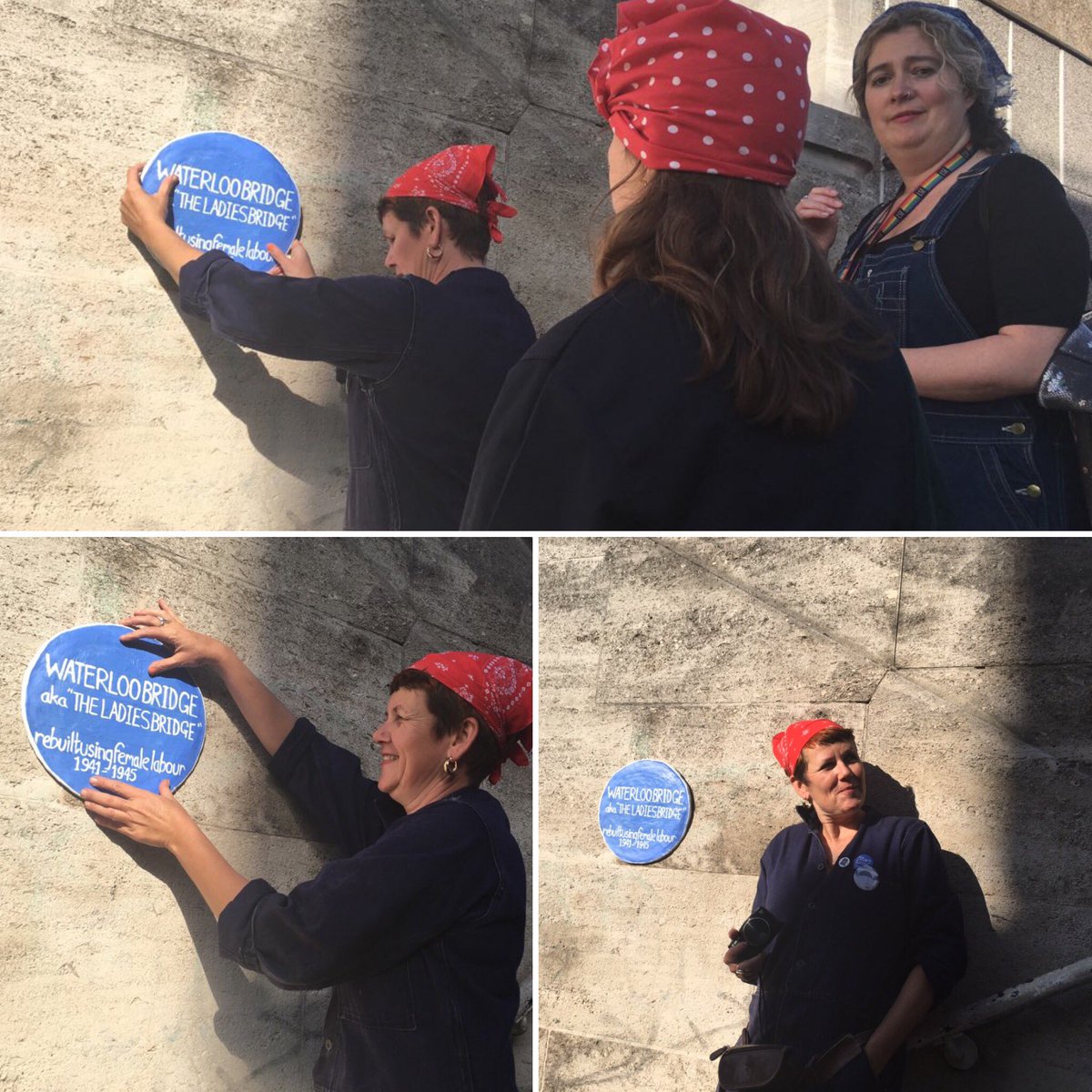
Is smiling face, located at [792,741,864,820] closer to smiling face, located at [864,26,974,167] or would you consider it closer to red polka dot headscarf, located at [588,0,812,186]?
smiling face, located at [864,26,974,167]

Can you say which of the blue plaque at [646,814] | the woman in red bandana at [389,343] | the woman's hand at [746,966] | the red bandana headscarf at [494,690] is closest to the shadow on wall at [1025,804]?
the woman's hand at [746,966]

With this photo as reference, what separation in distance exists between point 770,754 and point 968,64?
1.67m

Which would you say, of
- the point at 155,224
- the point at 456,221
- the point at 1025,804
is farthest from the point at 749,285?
the point at 1025,804

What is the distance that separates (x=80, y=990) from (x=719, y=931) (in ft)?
5.40

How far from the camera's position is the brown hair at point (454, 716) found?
314cm

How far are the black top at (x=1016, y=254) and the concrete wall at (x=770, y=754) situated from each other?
0.65 m

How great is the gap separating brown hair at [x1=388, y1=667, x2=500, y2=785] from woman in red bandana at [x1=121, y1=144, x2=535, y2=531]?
34 cm

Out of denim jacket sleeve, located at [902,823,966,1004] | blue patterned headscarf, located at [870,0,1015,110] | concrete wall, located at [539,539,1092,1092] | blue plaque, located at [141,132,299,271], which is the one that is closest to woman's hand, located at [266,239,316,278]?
blue plaque, located at [141,132,299,271]

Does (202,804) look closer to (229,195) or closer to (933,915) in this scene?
(229,195)

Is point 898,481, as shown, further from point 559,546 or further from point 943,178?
point 943,178

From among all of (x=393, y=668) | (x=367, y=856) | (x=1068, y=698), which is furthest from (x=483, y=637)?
(x=1068, y=698)

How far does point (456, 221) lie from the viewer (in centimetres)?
350

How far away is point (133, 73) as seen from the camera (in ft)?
11.0

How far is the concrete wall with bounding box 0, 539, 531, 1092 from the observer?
2.50 m
